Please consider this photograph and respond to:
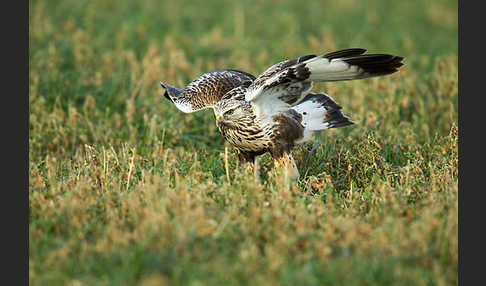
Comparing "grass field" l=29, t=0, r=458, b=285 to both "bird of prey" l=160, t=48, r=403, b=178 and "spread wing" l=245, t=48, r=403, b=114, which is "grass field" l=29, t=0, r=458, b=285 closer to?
"bird of prey" l=160, t=48, r=403, b=178

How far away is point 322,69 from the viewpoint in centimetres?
471

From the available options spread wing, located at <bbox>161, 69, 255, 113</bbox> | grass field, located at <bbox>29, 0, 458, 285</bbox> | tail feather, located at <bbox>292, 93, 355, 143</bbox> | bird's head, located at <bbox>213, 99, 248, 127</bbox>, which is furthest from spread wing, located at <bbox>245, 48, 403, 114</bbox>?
grass field, located at <bbox>29, 0, 458, 285</bbox>

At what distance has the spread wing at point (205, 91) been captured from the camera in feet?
17.7

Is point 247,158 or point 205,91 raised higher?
point 205,91

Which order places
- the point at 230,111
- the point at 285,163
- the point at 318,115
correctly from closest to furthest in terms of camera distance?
the point at 230,111, the point at 285,163, the point at 318,115

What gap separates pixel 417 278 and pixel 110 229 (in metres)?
1.96

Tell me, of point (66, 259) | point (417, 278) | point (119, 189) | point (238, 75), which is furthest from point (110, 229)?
point (238, 75)

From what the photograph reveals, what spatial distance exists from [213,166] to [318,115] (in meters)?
→ 1.09

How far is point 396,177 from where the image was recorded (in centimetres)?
533

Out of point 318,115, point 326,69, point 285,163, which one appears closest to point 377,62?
point 326,69

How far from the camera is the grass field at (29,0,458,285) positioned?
12.0ft

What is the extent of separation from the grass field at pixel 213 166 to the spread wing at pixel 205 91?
471 mm

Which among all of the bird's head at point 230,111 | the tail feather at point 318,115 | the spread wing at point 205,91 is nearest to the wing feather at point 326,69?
the bird's head at point 230,111

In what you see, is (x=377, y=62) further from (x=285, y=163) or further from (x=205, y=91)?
(x=205, y=91)
